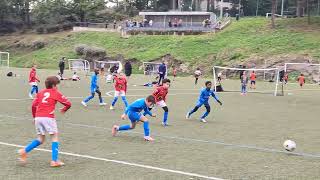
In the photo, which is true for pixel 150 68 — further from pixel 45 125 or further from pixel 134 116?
→ pixel 45 125

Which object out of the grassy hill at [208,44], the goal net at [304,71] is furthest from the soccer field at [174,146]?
the grassy hill at [208,44]

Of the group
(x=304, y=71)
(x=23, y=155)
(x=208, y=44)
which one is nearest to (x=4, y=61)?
(x=208, y=44)

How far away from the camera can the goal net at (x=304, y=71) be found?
152ft

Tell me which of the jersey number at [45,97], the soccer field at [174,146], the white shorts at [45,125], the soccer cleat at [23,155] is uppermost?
the jersey number at [45,97]

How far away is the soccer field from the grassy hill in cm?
3160

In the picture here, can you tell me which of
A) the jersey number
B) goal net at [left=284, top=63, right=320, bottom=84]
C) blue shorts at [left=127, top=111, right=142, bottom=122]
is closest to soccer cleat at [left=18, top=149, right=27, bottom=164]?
the jersey number

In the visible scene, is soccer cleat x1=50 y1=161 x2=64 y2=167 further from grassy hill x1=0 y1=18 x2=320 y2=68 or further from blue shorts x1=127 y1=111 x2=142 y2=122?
grassy hill x1=0 y1=18 x2=320 y2=68

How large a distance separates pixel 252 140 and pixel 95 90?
9.99 meters

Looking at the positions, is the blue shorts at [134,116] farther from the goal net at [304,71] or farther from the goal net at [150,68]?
the goal net at [150,68]

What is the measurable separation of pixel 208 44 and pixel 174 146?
47.2 meters

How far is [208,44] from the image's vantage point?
196 feet

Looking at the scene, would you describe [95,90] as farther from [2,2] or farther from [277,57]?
[2,2]

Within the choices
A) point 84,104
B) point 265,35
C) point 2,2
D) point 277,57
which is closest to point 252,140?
point 84,104

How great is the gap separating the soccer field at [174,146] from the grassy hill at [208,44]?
31600mm
